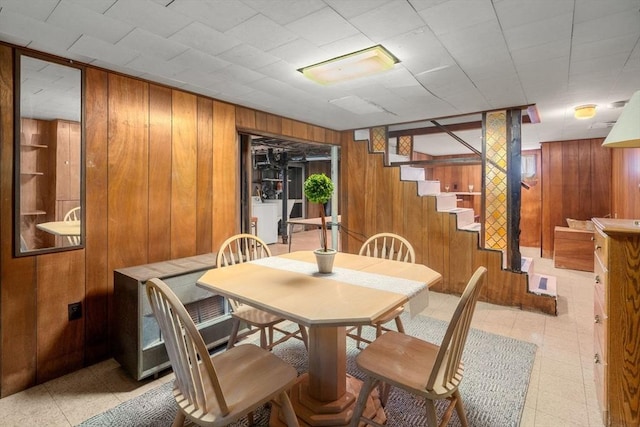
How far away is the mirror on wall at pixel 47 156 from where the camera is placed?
208 centimetres

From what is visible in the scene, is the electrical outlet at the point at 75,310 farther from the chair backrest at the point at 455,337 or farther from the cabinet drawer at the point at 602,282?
the cabinet drawer at the point at 602,282

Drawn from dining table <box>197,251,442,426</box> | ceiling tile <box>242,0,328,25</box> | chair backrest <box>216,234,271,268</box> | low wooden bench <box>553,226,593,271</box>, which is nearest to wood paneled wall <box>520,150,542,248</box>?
low wooden bench <box>553,226,593,271</box>

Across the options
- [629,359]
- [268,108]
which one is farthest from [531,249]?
[268,108]

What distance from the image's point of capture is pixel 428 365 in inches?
57.9

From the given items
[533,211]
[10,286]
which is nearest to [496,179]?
[533,211]

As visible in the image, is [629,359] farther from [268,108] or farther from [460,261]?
[268,108]

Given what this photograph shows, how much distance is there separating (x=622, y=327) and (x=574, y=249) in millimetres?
4360

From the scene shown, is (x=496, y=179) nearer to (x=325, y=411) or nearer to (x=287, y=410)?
(x=325, y=411)

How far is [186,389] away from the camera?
1.22 meters

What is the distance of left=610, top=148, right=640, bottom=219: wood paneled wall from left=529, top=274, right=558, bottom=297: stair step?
47.6 inches

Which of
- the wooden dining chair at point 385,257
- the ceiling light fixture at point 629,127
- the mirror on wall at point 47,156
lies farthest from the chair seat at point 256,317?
the ceiling light fixture at point 629,127

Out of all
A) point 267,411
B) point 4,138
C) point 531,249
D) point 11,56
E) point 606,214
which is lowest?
point 267,411

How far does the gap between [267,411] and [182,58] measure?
2428 mm

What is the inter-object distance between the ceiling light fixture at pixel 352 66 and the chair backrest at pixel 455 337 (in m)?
1.61
